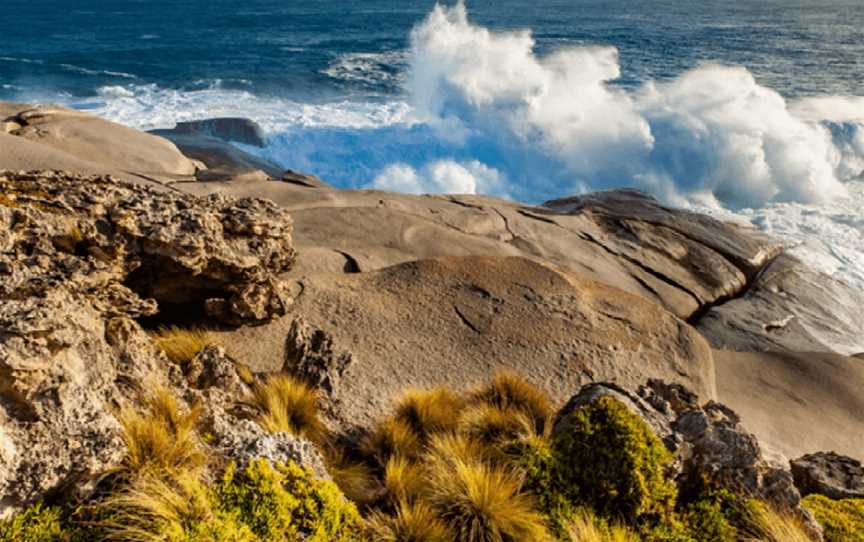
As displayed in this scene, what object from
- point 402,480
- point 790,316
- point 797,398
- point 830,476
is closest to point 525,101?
point 790,316

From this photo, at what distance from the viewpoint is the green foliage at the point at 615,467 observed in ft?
13.6

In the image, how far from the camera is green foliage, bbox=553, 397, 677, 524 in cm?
414

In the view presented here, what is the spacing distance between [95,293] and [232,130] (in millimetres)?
20966

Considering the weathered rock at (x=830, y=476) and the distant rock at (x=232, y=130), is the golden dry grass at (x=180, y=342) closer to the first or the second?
the weathered rock at (x=830, y=476)

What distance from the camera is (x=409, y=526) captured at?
355 centimetres

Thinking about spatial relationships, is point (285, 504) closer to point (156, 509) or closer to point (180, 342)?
point (156, 509)

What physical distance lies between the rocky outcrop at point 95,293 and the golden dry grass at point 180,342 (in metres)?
0.25

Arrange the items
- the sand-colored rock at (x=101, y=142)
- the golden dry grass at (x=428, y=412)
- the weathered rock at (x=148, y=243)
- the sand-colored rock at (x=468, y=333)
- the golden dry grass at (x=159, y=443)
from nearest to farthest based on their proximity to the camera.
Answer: the golden dry grass at (x=159, y=443)
the weathered rock at (x=148, y=243)
the golden dry grass at (x=428, y=412)
the sand-colored rock at (x=468, y=333)
the sand-colored rock at (x=101, y=142)

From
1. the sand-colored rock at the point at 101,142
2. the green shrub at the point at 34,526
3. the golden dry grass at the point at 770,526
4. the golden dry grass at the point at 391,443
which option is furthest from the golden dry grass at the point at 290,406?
the sand-colored rock at the point at 101,142

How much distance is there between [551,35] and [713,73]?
20.5 meters

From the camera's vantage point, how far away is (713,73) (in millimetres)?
31672

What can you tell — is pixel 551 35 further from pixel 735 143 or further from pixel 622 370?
pixel 622 370

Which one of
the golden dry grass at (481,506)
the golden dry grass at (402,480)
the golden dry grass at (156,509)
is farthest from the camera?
the golden dry grass at (402,480)

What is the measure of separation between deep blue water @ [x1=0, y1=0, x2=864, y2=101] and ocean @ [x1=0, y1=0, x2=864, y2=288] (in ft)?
0.95
